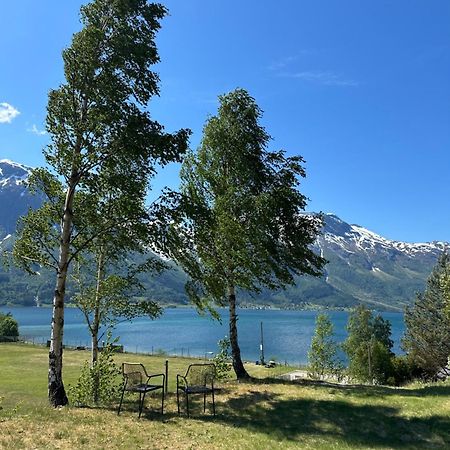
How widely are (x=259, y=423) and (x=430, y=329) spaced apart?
5751cm

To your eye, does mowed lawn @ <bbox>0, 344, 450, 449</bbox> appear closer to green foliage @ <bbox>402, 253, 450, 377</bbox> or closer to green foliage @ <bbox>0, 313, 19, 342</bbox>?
green foliage @ <bbox>402, 253, 450, 377</bbox>

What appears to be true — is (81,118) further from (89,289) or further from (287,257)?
(287,257)

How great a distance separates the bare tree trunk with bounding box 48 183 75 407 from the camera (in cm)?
1611

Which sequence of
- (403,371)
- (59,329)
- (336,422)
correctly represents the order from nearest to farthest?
(336,422)
(59,329)
(403,371)

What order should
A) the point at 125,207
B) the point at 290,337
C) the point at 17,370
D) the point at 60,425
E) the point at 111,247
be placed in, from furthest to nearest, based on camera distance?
1. the point at 290,337
2. the point at 17,370
3. the point at 111,247
4. the point at 125,207
5. the point at 60,425

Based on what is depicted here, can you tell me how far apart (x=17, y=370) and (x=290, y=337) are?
144 meters

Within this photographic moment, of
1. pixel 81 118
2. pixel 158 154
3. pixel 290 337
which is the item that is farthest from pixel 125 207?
pixel 290 337

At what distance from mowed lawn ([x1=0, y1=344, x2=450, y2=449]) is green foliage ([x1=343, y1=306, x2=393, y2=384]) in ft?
169

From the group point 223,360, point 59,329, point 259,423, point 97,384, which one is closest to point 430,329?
point 223,360

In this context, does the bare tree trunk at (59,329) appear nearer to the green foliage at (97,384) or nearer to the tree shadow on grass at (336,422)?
the green foliage at (97,384)

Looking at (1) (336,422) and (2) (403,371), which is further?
(2) (403,371)

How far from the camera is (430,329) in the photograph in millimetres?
63406

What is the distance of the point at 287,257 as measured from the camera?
22766mm

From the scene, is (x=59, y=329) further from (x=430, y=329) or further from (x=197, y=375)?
(x=430, y=329)
